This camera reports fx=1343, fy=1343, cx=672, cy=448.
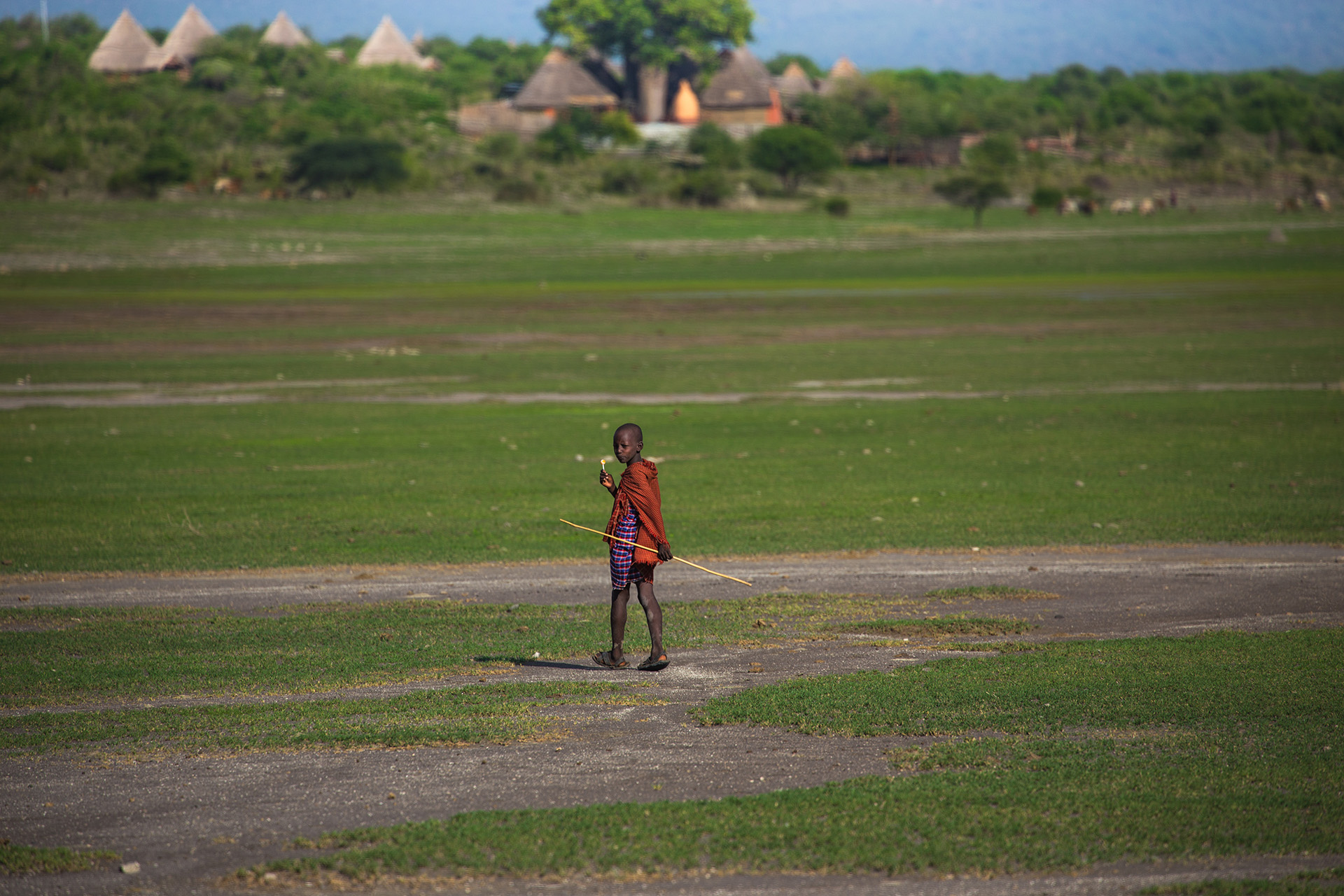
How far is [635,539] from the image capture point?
9414mm

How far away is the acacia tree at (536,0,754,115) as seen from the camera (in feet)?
562

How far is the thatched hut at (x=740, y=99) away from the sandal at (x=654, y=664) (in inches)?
6098

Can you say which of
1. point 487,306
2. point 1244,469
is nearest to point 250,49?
point 487,306

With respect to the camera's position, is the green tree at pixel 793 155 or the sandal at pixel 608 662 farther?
the green tree at pixel 793 155

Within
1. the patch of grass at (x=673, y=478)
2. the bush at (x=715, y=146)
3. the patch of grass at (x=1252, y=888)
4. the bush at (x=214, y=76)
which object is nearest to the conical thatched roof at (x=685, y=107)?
the bush at (x=715, y=146)

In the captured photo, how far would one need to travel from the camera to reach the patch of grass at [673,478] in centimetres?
1513

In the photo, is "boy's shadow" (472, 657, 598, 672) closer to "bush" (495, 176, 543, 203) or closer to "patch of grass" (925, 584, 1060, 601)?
"patch of grass" (925, 584, 1060, 601)

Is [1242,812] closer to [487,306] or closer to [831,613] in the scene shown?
[831,613]

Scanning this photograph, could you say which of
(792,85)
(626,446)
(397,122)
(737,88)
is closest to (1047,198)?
(397,122)

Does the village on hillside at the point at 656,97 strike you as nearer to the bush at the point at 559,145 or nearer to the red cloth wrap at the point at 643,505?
the bush at the point at 559,145

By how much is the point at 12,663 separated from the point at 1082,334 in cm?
3549

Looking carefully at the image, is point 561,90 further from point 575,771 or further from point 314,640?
point 575,771

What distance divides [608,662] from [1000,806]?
3.54m

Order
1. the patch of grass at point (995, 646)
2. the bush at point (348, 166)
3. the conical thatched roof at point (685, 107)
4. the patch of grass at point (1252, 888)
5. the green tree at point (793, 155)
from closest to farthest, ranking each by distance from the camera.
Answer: the patch of grass at point (1252, 888) < the patch of grass at point (995, 646) < the bush at point (348, 166) < the green tree at point (793, 155) < the conical thatched roof at point (685, 107)
